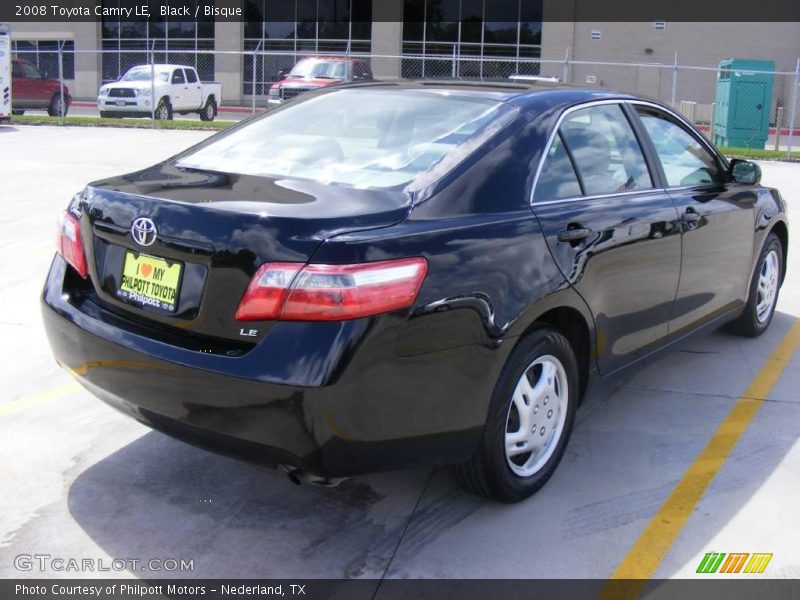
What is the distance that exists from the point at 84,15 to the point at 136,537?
37.0 metres

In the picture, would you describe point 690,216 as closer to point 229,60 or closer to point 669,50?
point 669,50

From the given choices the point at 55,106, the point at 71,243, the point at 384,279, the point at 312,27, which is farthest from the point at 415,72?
the point at 384,279

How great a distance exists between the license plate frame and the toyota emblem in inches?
2.0

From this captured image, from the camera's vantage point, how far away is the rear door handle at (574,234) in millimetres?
3646

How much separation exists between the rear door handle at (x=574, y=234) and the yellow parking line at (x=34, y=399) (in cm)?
276

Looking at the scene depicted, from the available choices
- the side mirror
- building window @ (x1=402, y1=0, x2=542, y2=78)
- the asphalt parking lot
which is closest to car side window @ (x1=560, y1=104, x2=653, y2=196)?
the side mirror

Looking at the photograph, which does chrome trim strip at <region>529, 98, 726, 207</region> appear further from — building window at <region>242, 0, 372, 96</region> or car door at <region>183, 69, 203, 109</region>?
building window at <region>242, 0, 372, 96</region>

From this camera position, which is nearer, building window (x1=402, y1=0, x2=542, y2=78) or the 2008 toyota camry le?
the 2008 toyota camry le

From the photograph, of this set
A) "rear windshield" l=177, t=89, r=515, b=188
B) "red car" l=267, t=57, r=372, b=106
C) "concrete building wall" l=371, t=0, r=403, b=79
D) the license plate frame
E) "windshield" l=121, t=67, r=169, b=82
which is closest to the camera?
the license plate frame

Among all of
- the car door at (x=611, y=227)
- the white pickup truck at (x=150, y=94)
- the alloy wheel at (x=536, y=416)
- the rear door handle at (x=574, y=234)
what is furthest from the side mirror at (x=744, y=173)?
the white pickup truck at (x=150, y=94)

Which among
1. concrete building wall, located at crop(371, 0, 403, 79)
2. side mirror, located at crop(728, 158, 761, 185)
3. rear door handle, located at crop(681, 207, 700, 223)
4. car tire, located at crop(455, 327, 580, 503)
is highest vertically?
concrete building wall, located at crop(371, 0, 403, 79)

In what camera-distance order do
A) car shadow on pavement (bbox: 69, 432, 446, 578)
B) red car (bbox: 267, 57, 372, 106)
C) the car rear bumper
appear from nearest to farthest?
the car rear bumper, car shadow on pavement (bbox: 69, 432, 446, 578), red car (bbox: 267, 57, 372, 106)

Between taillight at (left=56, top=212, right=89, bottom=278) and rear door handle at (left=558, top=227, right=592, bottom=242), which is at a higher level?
rear door handle at (left=558, top=227, right=592, bottom=242)

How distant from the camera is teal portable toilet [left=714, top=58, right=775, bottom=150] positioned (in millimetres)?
20172
